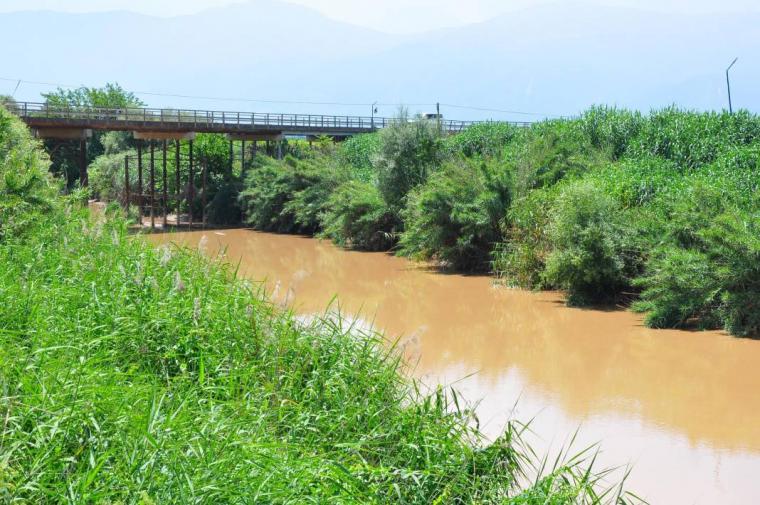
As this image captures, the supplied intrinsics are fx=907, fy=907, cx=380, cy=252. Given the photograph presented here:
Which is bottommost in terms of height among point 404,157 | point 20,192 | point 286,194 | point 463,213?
point 463,213

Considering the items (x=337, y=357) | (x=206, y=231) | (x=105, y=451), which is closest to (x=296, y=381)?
(x=337, y=357)

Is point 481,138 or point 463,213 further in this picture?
point 481,138

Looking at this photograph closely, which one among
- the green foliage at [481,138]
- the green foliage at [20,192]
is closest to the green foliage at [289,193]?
the green foliage at [481,138]

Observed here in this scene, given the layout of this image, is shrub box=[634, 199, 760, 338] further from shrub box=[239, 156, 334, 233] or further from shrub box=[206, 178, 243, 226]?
shrub box=[206, 178, 243, 226]

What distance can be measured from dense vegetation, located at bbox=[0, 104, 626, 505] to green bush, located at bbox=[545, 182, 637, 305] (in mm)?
10467

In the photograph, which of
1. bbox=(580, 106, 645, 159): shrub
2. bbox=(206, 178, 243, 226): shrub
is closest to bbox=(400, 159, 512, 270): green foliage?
bbox=(580, 106, 645, 159): shrub

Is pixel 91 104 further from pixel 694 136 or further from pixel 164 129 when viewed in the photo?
pixel 694 136

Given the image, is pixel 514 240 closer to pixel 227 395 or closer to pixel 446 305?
pixel 446 305

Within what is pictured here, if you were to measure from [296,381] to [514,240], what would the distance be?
1498 cm

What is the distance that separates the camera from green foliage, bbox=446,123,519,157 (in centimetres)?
3009

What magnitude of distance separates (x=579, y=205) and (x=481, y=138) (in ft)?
42.0

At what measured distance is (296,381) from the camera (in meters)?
7.12

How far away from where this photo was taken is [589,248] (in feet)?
59.5

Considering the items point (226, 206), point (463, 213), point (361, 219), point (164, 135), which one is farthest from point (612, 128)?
point (226, 206)
